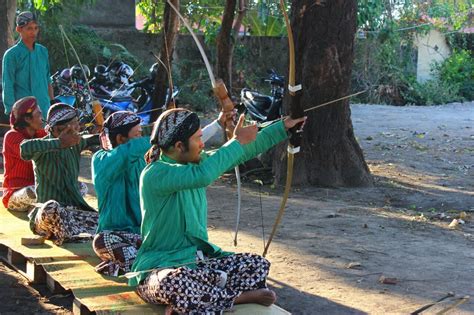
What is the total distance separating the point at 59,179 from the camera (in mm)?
5750

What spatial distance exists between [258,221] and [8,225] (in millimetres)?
2036

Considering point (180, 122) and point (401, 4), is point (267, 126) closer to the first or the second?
point (180, 122)

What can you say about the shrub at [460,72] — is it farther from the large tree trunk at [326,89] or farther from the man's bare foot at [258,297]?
the man's bare foot at [258,297]

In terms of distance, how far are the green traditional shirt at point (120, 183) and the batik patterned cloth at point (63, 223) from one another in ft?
1.62

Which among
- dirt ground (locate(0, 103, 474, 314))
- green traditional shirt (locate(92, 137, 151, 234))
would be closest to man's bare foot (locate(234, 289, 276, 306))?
dirt ground (locate(0, 103, 474, 314))

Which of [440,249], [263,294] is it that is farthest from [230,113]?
[440,249]

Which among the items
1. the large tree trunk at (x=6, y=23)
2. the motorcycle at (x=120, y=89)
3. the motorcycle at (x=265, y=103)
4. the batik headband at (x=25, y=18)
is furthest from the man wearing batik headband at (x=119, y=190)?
the large tree trunk at (x=6, y=23)

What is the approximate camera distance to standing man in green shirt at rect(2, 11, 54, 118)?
795cm

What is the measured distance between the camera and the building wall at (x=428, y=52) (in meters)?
20.7

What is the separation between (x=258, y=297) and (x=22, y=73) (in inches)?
185

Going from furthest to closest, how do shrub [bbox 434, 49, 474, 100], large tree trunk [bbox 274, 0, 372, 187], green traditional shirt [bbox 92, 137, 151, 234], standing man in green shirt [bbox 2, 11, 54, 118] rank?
1. shrub [bbox 434, 49, 474, 100]
2. large tree trunk [bbox 274, 0, 372, 187]
3. standing man in green shirt [bbox 2, 11, 54, 118]
4. green traditional shirt [bbox 92, 137, 151, 234]

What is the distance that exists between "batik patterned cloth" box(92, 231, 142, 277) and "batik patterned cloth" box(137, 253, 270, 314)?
49cm

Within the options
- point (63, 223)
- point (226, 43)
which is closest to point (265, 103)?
point (226, 43)

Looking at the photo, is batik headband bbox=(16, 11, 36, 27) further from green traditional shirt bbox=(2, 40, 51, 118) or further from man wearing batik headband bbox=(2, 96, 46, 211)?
man wearing batik headband bbox=(2, 96, 46, 211)
